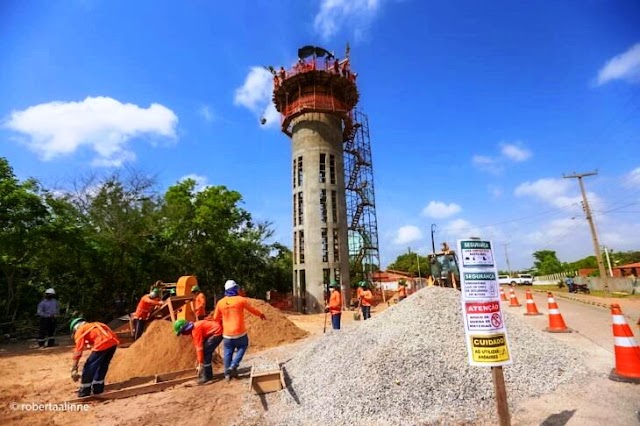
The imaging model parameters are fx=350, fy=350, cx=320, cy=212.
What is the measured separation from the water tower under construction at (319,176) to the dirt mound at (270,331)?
41.0 feet

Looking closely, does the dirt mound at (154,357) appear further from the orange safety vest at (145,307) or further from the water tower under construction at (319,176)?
the water tower under construction at (319,176)

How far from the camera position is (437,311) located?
7098 mm

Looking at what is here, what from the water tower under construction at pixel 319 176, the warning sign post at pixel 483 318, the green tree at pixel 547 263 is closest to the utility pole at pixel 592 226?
the water tower under construction at pixel 319 176

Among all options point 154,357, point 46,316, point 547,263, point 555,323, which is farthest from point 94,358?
point 547,263

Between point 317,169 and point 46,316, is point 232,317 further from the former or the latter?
point 317,169

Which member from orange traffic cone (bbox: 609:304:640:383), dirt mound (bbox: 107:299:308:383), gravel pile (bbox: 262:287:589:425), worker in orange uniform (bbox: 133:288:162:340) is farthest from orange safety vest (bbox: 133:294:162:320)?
orange traffic cone (bbox: 609:304:640:383)

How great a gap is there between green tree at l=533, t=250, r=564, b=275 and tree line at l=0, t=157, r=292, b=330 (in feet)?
247

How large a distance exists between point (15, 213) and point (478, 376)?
16008 millimetres

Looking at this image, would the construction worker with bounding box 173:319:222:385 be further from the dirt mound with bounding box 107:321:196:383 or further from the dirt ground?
the dirt mound with bounding box 107:321:196:383

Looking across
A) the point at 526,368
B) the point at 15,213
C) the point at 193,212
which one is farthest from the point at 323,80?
the point at 526,368

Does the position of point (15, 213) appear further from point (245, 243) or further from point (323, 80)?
point (323, 80)

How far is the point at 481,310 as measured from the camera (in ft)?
12.0

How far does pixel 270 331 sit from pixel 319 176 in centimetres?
1613

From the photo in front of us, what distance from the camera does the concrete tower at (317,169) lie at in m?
25.6
